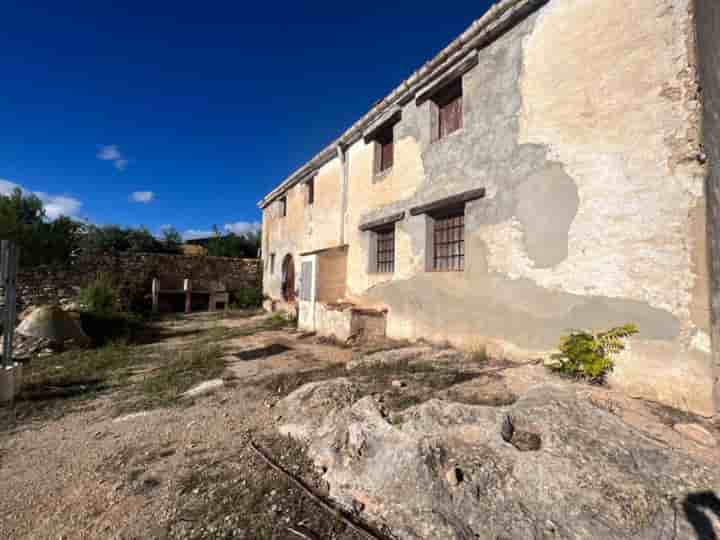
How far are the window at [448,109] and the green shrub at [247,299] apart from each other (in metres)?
11.6

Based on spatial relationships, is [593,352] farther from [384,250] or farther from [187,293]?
[187,293]

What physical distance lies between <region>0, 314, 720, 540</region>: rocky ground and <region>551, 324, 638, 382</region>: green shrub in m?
0.29

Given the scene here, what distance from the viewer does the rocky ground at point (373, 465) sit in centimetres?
195

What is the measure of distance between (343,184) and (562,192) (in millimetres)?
6241

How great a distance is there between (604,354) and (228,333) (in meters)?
8.24

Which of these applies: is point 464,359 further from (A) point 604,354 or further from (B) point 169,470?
(B) point 169,470

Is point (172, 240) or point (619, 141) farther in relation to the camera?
point (172, 240)

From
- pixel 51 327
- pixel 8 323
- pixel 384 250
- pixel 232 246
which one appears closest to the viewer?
pixel 8 323

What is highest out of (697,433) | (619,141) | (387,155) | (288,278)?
(387,155)

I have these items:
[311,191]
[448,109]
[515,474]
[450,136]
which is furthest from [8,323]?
[311,191]

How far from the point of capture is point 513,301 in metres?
4.88

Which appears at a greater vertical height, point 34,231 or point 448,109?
point 448,109

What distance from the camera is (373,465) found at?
95.4 inches

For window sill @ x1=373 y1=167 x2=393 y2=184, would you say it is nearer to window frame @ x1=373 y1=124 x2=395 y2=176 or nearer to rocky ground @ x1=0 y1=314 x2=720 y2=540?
window frame @ x1=373 y1=124 x2=395 y2=176
